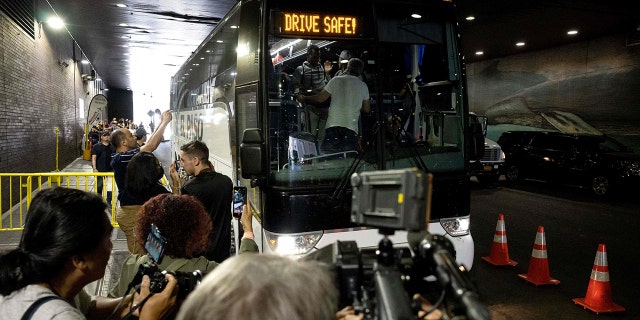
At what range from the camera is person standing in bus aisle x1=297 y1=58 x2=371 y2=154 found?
4.77 metres

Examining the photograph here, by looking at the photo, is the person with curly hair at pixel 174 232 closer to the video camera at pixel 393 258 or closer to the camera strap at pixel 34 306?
the camera strap at pixel 34 306

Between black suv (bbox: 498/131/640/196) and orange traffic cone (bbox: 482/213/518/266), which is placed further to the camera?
black suv (bbox: 498/131/640/196)

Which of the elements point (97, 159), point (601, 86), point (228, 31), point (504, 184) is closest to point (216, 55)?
point (228, 31)

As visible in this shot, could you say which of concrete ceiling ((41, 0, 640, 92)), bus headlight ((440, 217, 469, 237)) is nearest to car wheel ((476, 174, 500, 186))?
concrete ceiling ((41, 0, 640, 92))

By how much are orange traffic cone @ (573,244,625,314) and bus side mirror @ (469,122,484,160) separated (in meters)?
1.84

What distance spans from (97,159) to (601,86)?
58.8ft

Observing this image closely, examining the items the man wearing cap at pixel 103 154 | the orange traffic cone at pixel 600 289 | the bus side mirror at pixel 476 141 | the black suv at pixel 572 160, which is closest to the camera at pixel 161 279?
the bus side mirror at pixel 476 141

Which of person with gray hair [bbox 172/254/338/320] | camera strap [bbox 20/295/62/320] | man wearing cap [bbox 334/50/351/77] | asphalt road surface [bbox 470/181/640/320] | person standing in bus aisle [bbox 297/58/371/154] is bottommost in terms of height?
asphalt road surface [bbox 470/181/640/320]

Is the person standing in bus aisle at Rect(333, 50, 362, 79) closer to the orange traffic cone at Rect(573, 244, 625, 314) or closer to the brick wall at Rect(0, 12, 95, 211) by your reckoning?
the orange traffic cone at Rect(573, 244, 625, 314)

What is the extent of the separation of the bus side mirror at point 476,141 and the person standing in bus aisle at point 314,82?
1731 mm

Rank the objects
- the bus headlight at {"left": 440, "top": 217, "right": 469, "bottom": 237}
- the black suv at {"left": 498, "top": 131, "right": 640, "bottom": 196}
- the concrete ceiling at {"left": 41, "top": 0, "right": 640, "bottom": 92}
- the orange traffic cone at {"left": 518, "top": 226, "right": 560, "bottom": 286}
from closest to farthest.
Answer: the bus headlight at {"left": 440, "top": 217, "right": 469, "bottom": 237} → the orange traffic cone at {"left": 518, "top": 226, "right": 560, "bottom": 286} → the concrete ceiling at {"left": 41, "top": 0, "right": 640, "bottom": 92} → the black suv at {"left": 498, "top": 131, "right": 640, "bottom": 196}

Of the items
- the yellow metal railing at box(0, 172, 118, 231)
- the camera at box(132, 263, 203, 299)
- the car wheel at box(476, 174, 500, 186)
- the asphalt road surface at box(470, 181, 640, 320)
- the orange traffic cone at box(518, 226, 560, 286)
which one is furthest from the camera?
the car wheel at box(476, 174, 500, 186)

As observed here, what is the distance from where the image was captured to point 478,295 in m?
1.19

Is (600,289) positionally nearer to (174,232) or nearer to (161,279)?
(174,232)
